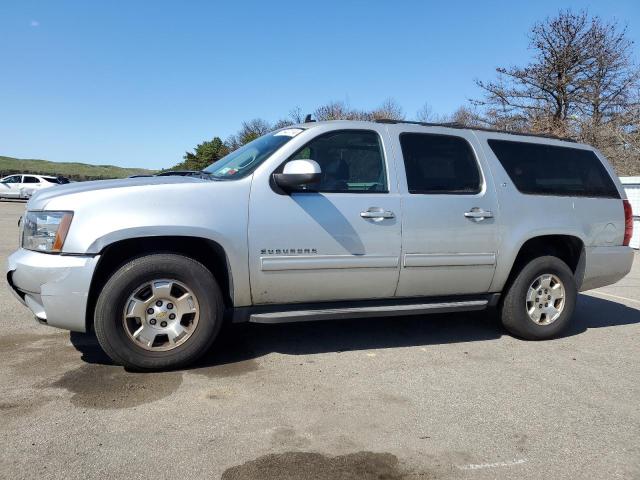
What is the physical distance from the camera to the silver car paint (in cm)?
360

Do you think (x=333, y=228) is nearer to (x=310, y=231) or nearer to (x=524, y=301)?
(x=310, y=231)

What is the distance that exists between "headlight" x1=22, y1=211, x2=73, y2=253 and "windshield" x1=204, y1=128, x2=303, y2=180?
1.21 meters

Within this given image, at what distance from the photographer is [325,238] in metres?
4.08

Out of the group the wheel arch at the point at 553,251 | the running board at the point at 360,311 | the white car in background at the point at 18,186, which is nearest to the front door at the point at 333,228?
the running board at the point at 360,311

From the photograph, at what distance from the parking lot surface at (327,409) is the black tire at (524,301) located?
153 mm

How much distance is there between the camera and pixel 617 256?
17.7ft

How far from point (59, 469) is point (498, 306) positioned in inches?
155

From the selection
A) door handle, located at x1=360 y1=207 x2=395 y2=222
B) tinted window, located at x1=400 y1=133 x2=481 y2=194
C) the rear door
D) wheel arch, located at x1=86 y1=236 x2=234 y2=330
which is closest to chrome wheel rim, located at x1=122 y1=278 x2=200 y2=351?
wheel arch, located at x1=86 y1=236 x2=234 y2=330

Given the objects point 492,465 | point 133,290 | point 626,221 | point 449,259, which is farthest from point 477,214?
point 133,290

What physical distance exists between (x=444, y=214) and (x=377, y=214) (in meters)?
0.66

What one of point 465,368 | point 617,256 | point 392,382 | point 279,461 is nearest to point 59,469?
point 279,461

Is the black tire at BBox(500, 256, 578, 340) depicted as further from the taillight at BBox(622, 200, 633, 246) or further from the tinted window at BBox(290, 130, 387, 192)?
the tinted window at BBox(290, 130, 387, 192)

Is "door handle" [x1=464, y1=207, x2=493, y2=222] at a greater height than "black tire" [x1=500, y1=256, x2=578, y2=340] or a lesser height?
greater

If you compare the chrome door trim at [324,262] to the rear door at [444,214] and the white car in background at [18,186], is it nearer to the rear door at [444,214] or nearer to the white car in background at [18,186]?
the rear door at [444,214]
